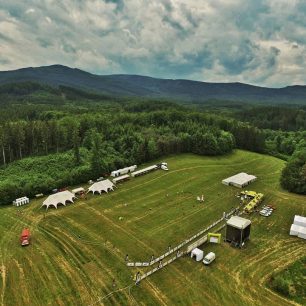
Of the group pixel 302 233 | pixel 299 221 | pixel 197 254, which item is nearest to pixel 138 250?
pixel 197 254

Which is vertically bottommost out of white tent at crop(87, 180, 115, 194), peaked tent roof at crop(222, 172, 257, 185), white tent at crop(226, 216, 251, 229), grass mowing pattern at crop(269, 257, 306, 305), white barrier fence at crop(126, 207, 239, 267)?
grass mowing pattern at crop(269, 257, 306, 305)

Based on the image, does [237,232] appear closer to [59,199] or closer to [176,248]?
[176,248]

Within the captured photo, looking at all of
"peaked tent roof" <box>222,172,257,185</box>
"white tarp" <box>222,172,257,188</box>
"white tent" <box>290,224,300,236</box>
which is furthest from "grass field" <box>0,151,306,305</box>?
"peaked tent roof" <box>222,172,257,185</box>

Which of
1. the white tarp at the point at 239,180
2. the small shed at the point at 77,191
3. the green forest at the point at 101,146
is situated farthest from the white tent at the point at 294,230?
the small shed at the point at 77,191

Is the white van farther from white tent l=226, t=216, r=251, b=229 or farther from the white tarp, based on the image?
the white tarp

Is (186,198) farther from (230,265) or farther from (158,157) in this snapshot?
(158,157)

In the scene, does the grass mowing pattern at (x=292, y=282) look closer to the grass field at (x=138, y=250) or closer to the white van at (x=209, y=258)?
the grass field at (x=138, y=250)

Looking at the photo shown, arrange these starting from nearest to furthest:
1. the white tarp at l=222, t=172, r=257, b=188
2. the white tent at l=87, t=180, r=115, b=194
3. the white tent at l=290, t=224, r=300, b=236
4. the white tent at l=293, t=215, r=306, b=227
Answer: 1. the white tent at l=290, t=224, r=300, b=236
2. the white tent at l=293, t=215, r=306, b=227
3. the white tent at l=87, t=180, r=115, b=194
4. the white tarp at l=222, t=172, r=257, b=188
